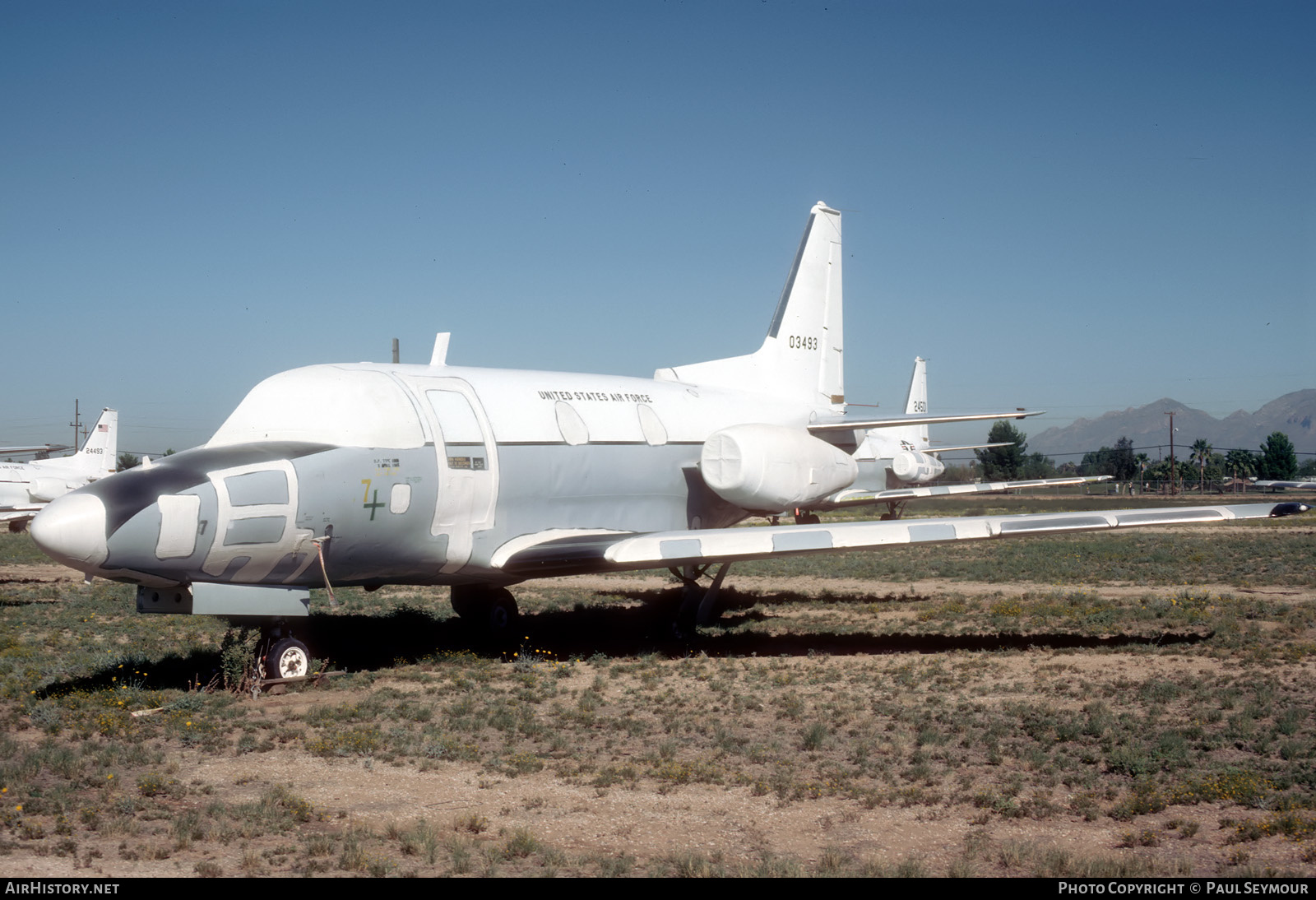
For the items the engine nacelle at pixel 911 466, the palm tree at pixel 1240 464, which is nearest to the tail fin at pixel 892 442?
the engine nacelle at pixel 911 466

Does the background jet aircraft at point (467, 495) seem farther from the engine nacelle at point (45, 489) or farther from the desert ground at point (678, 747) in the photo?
the engine nacelle at point (45, 489)

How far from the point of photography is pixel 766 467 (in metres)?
15.6

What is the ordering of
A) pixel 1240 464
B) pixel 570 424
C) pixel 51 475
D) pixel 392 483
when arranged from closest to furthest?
1. pixel 392 483
2. pixel 570 424
3. pixel 51 475
4. pixel 1240 464

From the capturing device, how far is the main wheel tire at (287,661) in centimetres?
1136

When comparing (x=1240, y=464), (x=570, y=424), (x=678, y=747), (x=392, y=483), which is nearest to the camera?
(x=678, y=747)

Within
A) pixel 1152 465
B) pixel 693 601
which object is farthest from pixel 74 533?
pixel 1152 465

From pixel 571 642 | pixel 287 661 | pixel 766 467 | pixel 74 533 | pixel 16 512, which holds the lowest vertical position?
pixel 571 642

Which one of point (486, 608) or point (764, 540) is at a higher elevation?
point (764, 540)

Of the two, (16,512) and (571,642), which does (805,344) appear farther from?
(16,512)

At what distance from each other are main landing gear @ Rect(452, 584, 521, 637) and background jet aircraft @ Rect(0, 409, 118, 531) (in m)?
16.1

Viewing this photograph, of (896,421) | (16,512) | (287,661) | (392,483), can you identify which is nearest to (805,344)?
(896,421)

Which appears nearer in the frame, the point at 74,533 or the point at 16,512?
the point at 74,533

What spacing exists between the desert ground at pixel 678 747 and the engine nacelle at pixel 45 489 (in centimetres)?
1602

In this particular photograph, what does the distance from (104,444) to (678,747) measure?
37.8 meters
